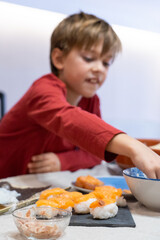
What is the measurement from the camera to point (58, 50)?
1268 millimetres

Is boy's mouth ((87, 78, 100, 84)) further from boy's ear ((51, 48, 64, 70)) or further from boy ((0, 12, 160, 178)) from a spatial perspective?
boy's ear ((51, 48, 64, 70))

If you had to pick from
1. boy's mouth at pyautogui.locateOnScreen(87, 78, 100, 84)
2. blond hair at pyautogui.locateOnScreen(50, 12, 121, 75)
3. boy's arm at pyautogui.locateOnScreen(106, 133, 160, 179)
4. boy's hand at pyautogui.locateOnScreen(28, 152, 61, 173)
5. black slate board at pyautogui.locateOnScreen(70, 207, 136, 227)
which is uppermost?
blond hair at pyautogui.locateOnScreen(50, 12, 121, 75)

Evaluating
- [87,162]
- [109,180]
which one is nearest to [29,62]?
[87,162]

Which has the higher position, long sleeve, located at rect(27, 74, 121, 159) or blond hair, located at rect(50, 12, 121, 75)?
blond hair, located at rect(50, 12, 121, 75)

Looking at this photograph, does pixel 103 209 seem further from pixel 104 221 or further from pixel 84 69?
pixel 84 69

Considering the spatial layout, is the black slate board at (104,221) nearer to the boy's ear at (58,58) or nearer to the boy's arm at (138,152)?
the boy's arm at (138,152)

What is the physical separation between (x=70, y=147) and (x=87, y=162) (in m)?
0.13

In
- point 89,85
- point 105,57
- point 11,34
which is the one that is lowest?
point 89,85

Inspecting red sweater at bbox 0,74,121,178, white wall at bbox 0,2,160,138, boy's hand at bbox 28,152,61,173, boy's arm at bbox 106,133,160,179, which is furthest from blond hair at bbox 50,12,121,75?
white wall at bbox 0,2,160,138

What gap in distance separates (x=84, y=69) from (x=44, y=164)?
41cm

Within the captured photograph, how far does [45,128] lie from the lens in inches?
47.3

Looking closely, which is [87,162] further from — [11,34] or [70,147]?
[11,34]

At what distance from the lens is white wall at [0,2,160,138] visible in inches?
101

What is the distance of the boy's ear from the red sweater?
0.21 meters
